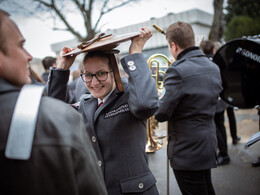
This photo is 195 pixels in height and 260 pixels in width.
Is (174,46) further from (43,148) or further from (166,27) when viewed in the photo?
(166,27)

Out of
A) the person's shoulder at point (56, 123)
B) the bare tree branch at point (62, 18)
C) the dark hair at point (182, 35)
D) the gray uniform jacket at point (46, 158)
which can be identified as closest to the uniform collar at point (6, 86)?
the gray uniform jacket at point (46, 158)

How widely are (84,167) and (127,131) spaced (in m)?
0.68

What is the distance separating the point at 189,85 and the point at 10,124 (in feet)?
5.13

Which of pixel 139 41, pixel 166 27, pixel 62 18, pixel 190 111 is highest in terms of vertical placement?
pixel 62 18

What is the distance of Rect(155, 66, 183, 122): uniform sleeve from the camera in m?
1.95

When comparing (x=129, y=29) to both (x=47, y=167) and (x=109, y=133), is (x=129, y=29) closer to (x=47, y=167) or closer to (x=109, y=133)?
(x=109, y=133)

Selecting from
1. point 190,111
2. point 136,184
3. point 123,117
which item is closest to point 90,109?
point 123,117

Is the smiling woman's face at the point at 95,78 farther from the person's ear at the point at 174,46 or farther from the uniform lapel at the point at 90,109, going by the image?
the person's ear at the point at 174,46

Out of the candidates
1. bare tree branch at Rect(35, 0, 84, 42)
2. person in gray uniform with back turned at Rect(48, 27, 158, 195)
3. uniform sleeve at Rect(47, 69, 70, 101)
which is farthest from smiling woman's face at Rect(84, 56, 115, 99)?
bare tree branch at Rect(35, 0, 84, 42)

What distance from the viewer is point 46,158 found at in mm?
690

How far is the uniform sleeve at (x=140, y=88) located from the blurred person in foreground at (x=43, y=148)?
0.57m

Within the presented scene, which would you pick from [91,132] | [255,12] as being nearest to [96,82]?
[91,132]

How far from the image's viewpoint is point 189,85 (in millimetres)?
1950

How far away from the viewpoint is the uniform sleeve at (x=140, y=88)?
4.25 feet
